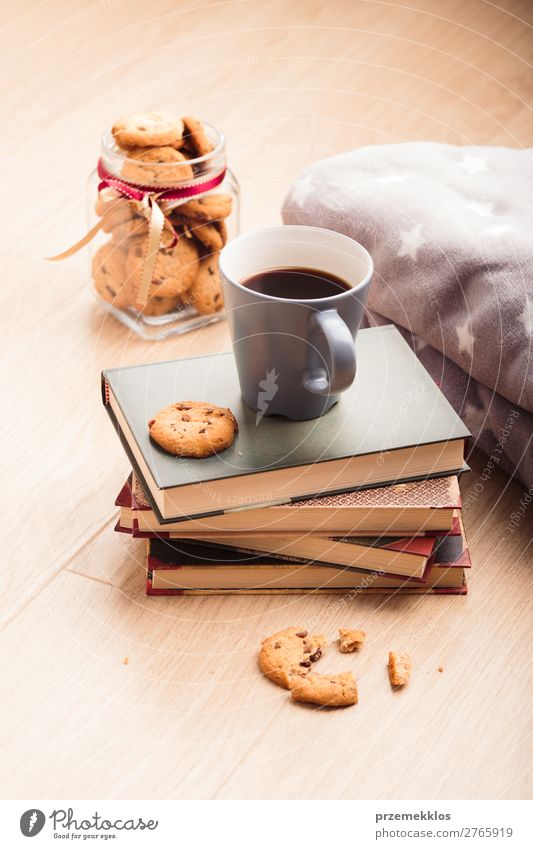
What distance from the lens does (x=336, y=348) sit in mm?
591

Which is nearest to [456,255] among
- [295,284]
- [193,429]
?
[295,284]

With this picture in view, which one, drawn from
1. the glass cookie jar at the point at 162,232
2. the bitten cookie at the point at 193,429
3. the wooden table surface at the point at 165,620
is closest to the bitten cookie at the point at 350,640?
the wooden table surface at the point at 165,620

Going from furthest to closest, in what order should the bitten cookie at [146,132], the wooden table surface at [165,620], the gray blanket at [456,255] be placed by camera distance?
the bitten cookie at [146,132] → the gray blanket at [456,255] → the wooden table surface at [165,620]

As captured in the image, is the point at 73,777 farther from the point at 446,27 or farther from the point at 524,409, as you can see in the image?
the point at 446,27

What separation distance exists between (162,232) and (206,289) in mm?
70

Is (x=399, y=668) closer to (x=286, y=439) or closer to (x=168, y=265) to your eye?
(x=286, y=439)

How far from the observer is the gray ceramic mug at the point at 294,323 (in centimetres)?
60

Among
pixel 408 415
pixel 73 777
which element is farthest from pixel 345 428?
pixel 73 777

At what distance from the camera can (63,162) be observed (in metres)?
1.10

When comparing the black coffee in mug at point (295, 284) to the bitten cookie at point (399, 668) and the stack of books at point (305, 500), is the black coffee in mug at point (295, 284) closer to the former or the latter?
the stack of books at point (305, 500)

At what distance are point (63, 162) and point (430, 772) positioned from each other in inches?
31.5

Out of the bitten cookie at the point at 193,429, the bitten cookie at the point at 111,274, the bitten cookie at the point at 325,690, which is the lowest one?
the bitten cookie at the point at 325,690

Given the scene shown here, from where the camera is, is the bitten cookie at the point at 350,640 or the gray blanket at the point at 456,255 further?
the gray blanket at the point at 456,255

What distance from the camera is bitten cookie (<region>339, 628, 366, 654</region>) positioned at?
62cm
